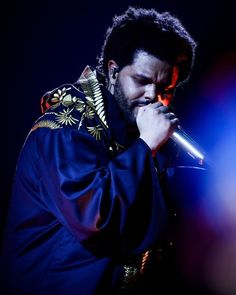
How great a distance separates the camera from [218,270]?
6.57 feet

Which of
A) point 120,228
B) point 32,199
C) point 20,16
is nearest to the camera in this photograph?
point 120,228

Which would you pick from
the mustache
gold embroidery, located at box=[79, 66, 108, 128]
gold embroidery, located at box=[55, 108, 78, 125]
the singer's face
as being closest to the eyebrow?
the singer's face

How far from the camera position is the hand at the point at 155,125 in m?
1.43

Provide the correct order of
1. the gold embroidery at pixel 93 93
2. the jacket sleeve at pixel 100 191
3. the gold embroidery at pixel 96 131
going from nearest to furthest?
1. the jacket sleeve at pixel 100 191
2. the gold embroidery at pixel 96 131
3. the gold embroidery at pixel 93 93

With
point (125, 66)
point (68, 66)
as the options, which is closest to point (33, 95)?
point (68, 66)

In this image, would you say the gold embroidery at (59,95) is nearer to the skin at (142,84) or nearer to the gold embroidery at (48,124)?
the gold embroidery at (48,124)

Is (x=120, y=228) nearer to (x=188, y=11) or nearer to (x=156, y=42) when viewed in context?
(x=156, y=42)

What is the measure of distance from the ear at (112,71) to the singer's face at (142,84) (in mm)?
88

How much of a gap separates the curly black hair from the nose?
0.21 m

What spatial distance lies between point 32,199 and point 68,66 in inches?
42.7

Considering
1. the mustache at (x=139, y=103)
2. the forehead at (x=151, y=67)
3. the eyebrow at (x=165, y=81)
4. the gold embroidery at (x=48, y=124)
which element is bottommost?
the mustache at (x=139, y=103)

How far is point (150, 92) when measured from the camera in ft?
5.86

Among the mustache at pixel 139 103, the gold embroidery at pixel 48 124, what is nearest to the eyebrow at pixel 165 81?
the mustache at pixel 139 103

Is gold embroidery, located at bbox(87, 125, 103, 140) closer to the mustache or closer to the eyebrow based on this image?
the mustache
